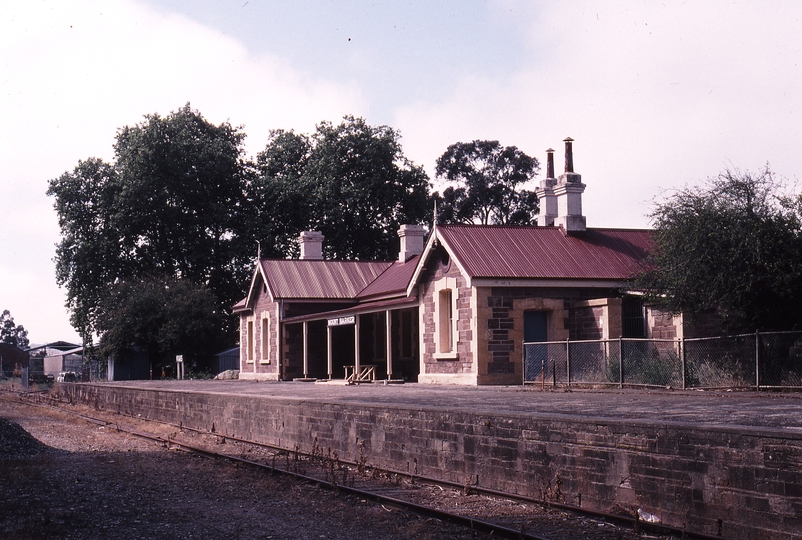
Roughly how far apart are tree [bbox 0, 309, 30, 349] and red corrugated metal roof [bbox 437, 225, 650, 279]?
10814cm

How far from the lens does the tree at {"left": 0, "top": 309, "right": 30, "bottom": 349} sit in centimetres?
12088

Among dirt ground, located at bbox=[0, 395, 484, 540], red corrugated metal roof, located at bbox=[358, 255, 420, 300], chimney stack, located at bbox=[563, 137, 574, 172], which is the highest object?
chimney stack, located at bbox=[563, 137, 574, 172]

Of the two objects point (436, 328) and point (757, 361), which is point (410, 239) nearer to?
point (436, 328)

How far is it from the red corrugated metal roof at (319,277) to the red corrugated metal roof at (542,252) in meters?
10.4

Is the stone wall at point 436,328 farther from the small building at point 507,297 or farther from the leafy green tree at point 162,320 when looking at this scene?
the leafy green tree at point 162,320

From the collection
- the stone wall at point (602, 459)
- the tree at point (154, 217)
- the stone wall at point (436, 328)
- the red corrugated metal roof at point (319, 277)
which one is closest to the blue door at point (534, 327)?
the stone wall at point (436, 328)

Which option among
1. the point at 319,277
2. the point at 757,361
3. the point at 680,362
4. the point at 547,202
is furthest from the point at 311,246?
the point at 757,361

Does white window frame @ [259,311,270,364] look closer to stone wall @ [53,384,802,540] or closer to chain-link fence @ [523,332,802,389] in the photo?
chain-link fence @ [523,332,802,389]

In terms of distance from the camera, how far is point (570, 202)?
87.8 ft

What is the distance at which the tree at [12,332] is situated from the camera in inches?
4759

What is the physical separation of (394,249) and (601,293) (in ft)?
96.0

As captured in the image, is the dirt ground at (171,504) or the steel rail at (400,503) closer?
the steel rail at (400,503)

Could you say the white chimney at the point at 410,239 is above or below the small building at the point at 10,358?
above

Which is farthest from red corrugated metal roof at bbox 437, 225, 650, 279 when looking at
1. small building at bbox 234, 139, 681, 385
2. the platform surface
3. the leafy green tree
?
the leafy green tree
